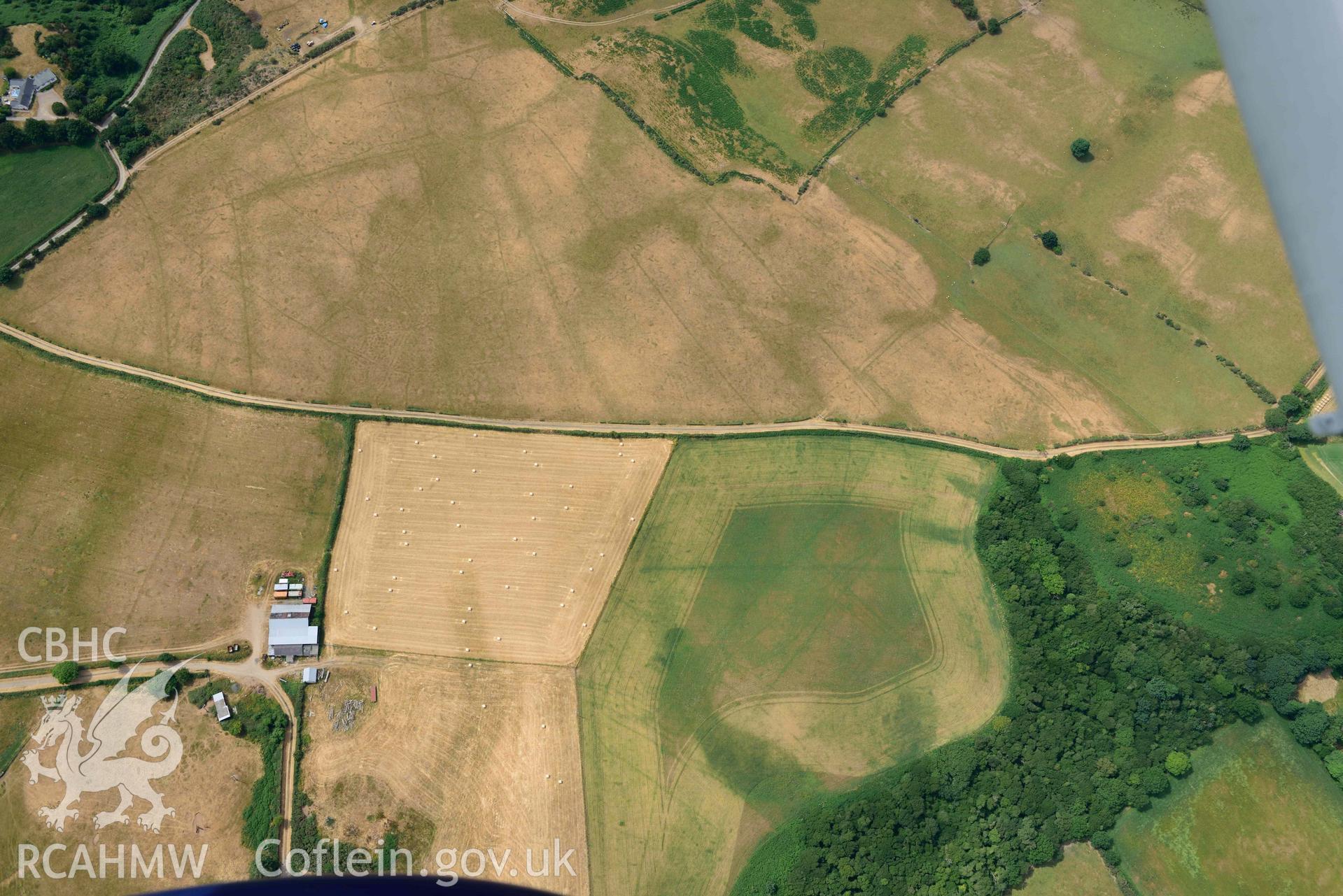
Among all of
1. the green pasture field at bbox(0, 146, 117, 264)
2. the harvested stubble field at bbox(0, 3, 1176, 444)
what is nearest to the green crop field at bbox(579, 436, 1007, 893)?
the harvested stubble field at bbox(0, 3, 1176, 444)

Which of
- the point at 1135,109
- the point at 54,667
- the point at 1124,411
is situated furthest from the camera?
the point at 1135,109

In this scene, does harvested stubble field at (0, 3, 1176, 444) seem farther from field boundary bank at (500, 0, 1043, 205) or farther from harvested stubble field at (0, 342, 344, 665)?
harvested stubble field at (0, 342, 344, 665)

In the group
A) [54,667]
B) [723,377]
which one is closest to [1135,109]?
[723,377]

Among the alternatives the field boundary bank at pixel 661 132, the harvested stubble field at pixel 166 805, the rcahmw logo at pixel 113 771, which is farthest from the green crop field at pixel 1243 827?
the rcahmw logo at pixel 113 771

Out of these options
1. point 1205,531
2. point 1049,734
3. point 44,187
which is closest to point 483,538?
point 1049,734

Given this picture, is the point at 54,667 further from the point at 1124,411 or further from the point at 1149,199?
the point at 1149,199

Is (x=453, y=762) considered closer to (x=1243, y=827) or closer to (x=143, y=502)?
(x=143, y=502)
